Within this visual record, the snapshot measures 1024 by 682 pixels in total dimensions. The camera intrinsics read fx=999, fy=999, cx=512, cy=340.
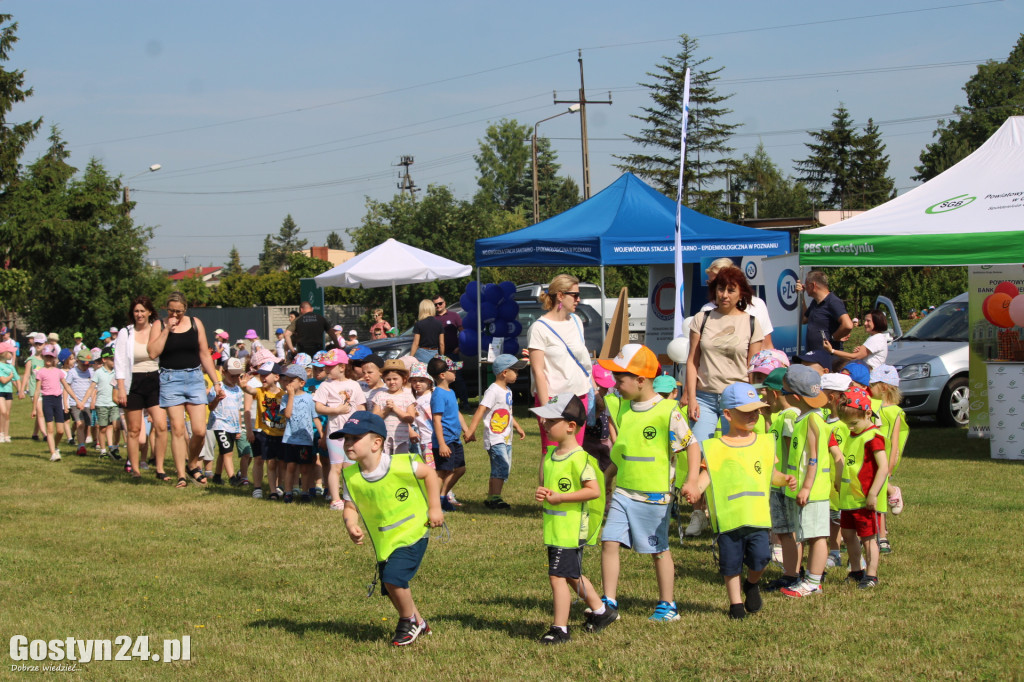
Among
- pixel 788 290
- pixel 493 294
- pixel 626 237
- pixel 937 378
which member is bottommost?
pixel 937 378

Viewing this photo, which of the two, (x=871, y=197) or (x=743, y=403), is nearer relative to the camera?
(x=743, y=403)

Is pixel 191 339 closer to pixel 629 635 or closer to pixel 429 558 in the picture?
pixel 429 558

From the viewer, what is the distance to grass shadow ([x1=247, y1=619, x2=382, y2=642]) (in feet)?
17.8

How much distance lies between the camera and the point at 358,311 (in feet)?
137

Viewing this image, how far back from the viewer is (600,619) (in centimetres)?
526

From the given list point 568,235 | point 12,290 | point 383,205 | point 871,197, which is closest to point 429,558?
point 568,235

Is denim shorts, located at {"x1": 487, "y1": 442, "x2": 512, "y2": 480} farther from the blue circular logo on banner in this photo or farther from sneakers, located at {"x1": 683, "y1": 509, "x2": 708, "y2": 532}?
the blue circular logo on banner

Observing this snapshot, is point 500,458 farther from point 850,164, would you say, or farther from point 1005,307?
point 850,164

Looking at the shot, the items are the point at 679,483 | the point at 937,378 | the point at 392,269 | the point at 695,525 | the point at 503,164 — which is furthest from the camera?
the point at 503,164

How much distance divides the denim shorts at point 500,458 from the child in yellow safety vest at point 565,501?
382cm

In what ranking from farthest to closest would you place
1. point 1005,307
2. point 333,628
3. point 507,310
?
point 507,310 → point 1005,307 → point 333,628

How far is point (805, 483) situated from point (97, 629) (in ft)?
13.5

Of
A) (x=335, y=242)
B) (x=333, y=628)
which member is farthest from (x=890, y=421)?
(x=335, y=242)

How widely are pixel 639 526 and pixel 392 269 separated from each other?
51.7ft
